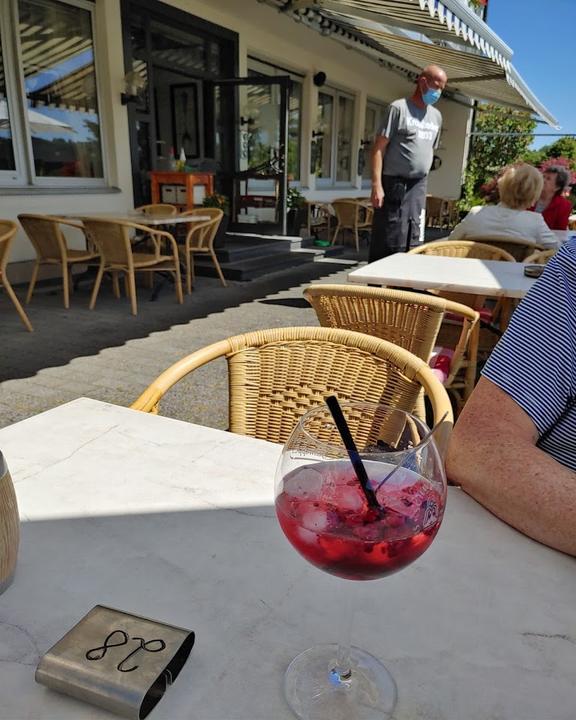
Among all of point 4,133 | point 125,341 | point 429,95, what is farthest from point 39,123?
point 429,95

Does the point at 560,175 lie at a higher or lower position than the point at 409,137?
lower

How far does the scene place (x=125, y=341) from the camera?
4.05 m

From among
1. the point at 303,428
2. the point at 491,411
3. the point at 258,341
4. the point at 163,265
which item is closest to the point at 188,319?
the point at 163,265

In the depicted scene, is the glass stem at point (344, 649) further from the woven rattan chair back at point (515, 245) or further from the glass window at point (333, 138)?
the glass window at point (333, 138)

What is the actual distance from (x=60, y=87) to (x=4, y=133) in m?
0.91

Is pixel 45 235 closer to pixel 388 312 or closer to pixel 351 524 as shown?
pixel 388 312

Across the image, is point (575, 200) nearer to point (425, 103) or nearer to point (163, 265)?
point (425, 103)

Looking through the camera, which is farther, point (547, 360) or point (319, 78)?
point (319, 78)

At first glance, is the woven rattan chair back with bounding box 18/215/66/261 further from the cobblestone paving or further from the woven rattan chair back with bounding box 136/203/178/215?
the woven rattan chair back with bounding box 136/203/178/215

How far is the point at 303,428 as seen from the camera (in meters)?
0.54

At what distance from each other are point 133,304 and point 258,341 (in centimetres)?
366

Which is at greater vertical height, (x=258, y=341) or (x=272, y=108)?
(x=272, y=108)

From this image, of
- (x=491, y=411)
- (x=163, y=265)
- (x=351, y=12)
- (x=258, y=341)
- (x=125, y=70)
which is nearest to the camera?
(x=491, y=411)

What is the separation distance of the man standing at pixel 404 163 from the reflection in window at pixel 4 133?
373cm
